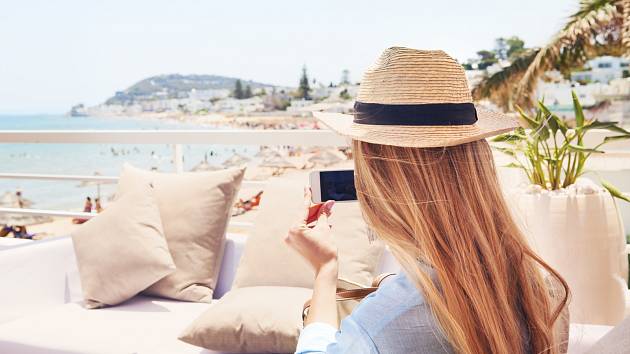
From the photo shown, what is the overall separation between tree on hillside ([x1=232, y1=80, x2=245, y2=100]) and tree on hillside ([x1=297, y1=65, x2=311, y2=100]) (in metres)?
2.45

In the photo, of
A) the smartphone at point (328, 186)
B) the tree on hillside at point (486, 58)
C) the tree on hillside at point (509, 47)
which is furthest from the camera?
the tree on hillside at point (509, 47)

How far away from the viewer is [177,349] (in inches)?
81.7


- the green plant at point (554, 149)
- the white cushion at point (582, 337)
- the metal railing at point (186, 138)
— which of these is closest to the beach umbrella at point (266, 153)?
the metal railing at point (186, 138)

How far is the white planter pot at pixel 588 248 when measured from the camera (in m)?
2.14

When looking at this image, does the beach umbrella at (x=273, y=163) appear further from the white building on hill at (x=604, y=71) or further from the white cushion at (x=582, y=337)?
the white cushion at (x=582, y=337)

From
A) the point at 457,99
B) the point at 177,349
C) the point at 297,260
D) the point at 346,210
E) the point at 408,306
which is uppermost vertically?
the point at 457,99

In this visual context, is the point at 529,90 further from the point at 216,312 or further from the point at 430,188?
the point at 430,188

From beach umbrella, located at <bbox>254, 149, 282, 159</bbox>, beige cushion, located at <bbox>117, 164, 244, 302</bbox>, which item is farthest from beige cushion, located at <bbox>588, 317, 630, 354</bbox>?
beach umbrella, located at <bbox>254, 149, 282, 159</bbox>

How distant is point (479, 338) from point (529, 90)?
48.0 feet

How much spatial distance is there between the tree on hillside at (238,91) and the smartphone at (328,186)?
94.7ft

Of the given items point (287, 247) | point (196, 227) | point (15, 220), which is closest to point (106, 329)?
point (196, 227)

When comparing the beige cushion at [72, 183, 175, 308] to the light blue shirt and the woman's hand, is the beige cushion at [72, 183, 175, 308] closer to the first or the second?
the woman's hand

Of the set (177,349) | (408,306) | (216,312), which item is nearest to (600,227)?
(216,312)

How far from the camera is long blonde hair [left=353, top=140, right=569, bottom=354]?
0.89 m
